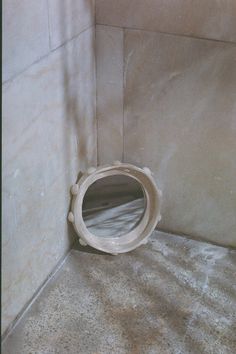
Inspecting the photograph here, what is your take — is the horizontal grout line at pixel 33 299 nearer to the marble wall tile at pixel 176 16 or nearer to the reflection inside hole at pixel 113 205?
the reflection inside hole at pixel 113 205

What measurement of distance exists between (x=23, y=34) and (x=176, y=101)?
2.49 feet

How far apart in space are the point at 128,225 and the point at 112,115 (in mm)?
506

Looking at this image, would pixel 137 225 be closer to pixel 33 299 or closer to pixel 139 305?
pixel 139 305

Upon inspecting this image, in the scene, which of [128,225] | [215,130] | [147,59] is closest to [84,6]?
[147,59]

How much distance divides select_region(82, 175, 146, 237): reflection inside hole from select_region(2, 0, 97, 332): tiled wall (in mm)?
167

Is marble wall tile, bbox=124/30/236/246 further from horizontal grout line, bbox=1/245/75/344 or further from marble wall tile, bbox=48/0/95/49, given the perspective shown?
horizontal grout line, bbox=1/245/75/344

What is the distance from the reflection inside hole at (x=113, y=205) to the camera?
256 centimetres

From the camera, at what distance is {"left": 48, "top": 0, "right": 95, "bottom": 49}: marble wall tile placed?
1934 mm

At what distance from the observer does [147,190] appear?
8.06 ft

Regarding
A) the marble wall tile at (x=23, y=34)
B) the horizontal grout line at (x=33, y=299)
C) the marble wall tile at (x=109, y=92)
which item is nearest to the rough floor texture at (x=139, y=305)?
the horizontal grout line at (x=33, y=299)

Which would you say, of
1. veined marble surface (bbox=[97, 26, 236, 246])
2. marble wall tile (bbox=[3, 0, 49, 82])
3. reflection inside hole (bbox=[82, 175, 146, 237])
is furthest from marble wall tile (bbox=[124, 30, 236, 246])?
marble wall tile (bbox=[3, 0, 49, 82])

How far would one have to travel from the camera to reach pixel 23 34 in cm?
174

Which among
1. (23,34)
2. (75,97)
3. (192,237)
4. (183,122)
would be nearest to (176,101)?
(183,122)

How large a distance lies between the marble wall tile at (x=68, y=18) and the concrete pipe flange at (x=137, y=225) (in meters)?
0.57
